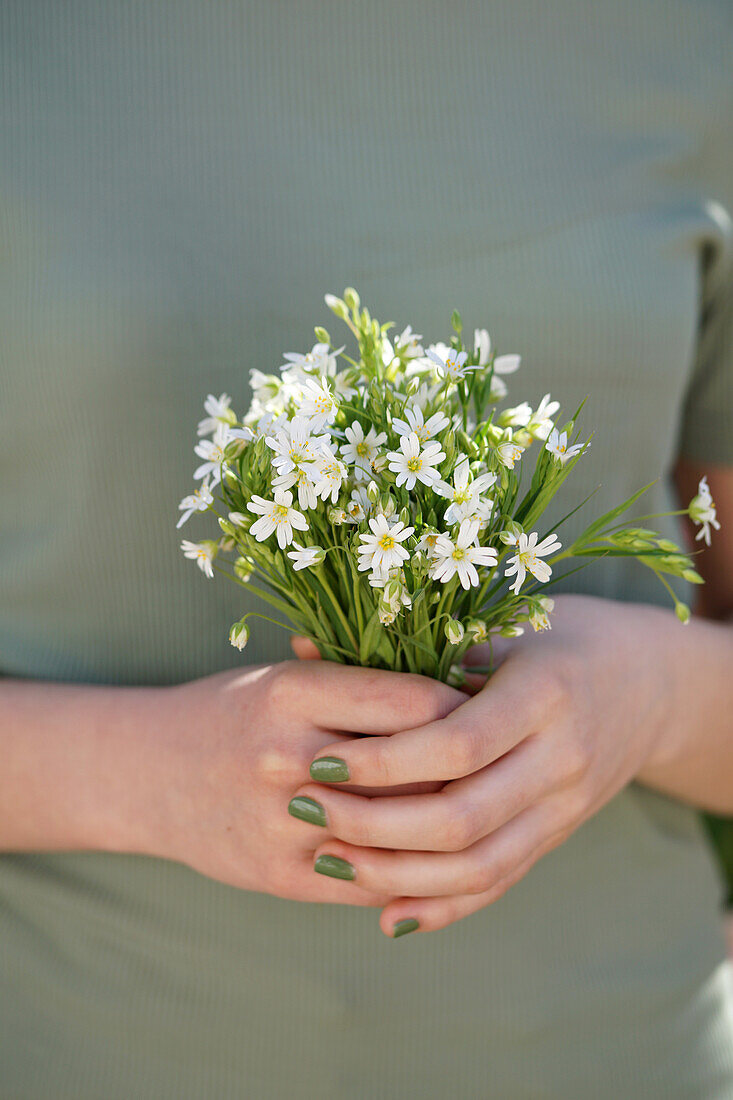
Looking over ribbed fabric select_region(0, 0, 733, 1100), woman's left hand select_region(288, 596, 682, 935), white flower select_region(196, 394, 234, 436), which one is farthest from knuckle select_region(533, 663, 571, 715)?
white flower select_region(196, 394, 234, 436)

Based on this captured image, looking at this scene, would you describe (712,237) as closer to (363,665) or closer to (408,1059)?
(363,665)

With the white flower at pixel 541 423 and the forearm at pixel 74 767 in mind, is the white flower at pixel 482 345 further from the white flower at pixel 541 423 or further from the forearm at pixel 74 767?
the forearm at pixel 74 767

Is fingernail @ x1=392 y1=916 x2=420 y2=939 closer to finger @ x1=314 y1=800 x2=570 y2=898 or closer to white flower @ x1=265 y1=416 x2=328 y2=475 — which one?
finger @ x1=314 y1=800 x2=570 y2=898

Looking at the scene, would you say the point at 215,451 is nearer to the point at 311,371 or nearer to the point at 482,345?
the point at 311,371

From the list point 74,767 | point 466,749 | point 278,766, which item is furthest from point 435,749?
point 74,767

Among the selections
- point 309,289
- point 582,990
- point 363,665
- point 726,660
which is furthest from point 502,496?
point 582,990

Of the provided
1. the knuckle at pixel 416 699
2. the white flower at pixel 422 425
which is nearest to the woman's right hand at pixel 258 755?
the knuckle at pixel 416 699

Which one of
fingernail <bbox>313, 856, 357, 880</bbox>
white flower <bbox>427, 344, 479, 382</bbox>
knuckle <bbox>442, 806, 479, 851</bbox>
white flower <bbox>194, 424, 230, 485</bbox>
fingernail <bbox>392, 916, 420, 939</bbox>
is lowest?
fingernail <bbox>392, 916, 420, 939</bbox>
